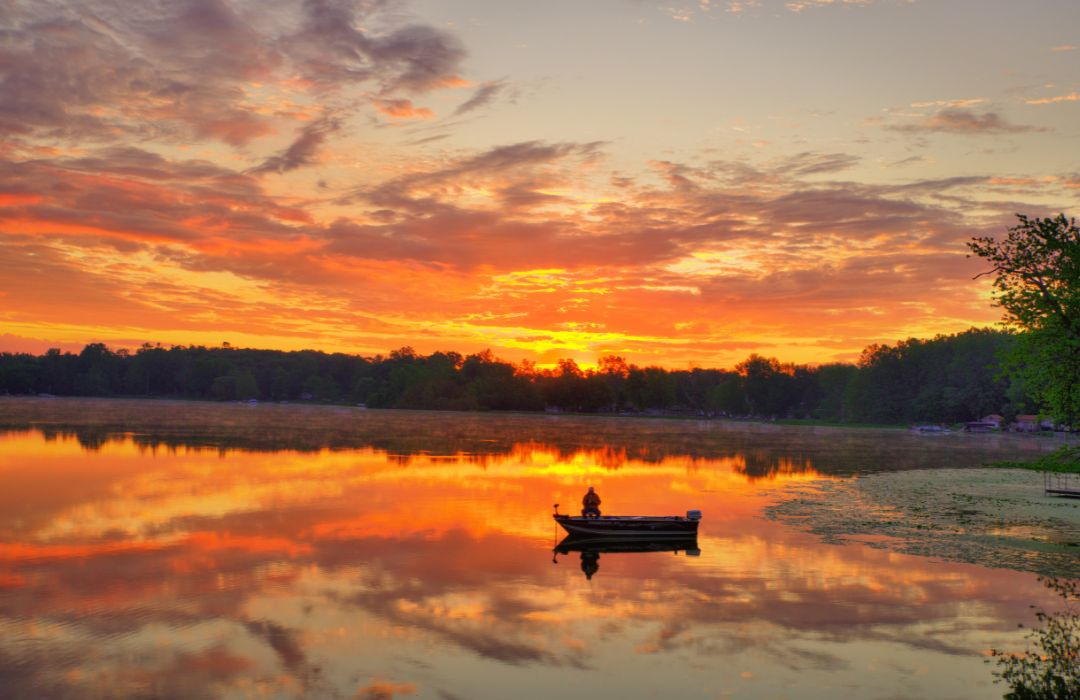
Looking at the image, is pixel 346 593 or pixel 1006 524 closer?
pixel 346 593

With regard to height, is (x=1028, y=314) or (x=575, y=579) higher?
(x=1028, y=314)

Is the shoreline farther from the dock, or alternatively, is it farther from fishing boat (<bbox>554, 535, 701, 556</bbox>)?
fishing boat (<bbox>554, 535, 701, 556</bbox>)

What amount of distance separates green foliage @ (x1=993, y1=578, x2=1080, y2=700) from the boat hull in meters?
13.2

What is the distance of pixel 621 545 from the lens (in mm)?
33125

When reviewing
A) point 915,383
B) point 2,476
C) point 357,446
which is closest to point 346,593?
point 2,476

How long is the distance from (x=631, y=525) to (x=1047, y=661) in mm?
16781

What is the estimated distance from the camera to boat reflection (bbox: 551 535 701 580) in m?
31.8

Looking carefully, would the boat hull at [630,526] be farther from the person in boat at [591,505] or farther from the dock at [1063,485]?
the dock at [1063,485]

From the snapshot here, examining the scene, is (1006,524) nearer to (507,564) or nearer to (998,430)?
(507,564)

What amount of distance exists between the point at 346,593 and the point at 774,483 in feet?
133

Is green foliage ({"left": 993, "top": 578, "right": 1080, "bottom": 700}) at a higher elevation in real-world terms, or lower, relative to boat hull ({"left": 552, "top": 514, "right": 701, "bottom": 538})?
lower

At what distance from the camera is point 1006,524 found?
123ft

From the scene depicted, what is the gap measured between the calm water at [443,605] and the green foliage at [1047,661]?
0.54m

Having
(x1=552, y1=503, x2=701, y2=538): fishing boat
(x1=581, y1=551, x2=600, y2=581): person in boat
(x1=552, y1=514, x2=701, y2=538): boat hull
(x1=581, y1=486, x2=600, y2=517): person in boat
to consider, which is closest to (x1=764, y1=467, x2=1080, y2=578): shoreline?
(x1=552, y1=503, x2=701, y2=538): fishing boat
